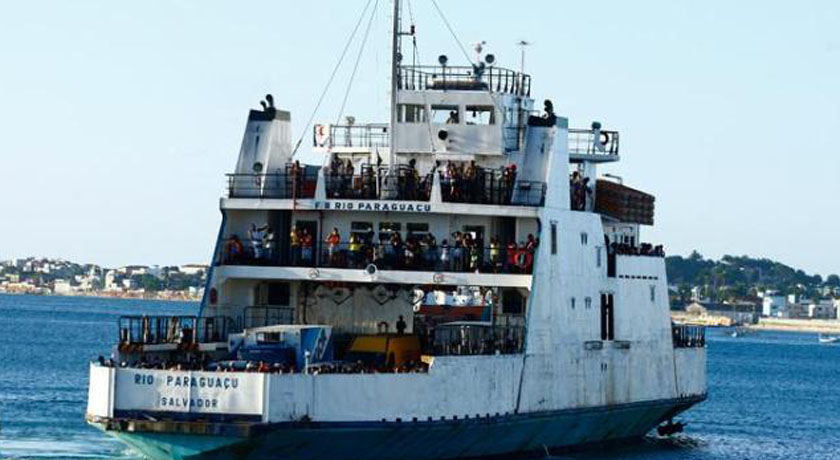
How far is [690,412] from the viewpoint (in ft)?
194

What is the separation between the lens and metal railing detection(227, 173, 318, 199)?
1516 inches

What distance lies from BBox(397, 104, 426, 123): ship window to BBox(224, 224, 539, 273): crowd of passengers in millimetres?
3518

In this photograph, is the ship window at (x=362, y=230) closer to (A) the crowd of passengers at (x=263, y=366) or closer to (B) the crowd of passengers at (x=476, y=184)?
(B) the crowd of passengers at (x=476, y=184)

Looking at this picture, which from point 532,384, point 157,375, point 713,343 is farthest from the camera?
point 713,343

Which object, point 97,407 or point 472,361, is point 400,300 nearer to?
point 472,361

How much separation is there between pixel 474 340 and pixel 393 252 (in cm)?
223

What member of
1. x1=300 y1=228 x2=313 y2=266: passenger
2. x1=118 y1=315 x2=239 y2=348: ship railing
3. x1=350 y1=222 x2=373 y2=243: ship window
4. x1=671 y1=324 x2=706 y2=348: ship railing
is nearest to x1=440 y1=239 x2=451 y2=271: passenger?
x1=350 y1=222 x2=373 y2=243: ship window

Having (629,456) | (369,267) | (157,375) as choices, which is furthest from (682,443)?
(157,375)

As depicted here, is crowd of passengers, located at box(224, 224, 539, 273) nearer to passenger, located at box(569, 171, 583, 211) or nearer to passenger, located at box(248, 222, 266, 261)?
passenger, located at box(248, 222, 266, 261)

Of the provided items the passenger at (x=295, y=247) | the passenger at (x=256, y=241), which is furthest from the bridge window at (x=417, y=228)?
the passenger at (x=256, y=241)

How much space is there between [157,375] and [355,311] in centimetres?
730

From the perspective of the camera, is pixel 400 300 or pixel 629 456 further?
pixel 629 456

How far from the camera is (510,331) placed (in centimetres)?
3838

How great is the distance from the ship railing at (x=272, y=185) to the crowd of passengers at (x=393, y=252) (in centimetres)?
72
